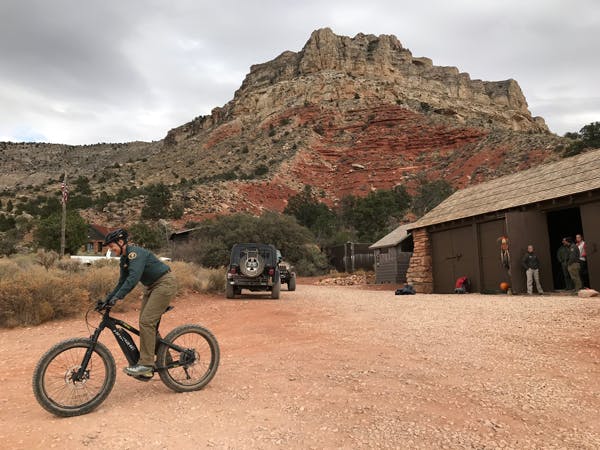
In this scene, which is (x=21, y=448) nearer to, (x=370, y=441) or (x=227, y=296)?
(x=370, y=441)

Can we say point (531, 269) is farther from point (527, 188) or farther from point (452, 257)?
point (452, 257)

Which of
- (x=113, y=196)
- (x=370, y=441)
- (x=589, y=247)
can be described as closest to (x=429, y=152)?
(x=113, y=196)

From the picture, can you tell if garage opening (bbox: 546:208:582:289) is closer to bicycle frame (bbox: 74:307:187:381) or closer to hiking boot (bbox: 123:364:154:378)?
bicycle frame (bbox: 74:307:187:381)

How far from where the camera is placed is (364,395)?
182 inches

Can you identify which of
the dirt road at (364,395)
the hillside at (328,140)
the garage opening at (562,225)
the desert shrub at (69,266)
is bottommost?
the dirt road at (364,395)

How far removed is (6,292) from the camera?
397 inches

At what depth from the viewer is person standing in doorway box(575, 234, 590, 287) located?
1330cm

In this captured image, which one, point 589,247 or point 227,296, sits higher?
point 589,247

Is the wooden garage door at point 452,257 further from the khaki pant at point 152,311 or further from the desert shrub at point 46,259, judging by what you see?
the desert shrub at point 46,259

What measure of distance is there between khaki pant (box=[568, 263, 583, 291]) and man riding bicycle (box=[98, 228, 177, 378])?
1232 centimetres

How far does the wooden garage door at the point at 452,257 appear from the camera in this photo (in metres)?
17.5

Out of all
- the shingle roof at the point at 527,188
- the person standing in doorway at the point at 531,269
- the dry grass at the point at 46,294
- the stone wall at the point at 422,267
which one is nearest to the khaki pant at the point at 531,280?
the person standing in doorway at the point at 531,269

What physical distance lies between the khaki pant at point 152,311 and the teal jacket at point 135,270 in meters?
0.09

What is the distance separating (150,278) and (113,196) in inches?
2126
